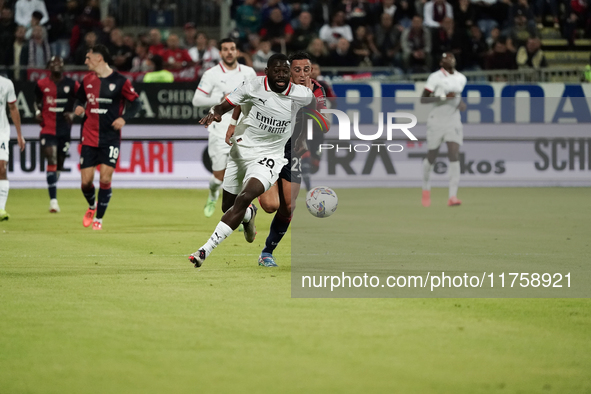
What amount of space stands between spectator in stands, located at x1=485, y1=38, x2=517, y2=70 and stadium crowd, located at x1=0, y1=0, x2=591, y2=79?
0.08 ft

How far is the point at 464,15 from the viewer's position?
81.6 feet

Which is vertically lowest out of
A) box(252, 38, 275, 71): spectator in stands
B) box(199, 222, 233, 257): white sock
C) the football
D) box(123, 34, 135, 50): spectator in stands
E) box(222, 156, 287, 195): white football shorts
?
box(199, 222, 233, 257): white sock

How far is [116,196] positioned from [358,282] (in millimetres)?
11596

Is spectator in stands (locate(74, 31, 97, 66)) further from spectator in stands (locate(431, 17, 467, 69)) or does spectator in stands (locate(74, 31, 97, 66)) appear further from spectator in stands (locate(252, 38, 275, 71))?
spectator in stands (locate(431, 17, 467, 69))

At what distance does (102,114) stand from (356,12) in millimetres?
12826

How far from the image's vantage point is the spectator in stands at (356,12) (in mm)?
24438

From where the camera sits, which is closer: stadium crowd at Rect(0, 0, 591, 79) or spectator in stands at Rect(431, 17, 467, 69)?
stadium crowd at Rect(0, 0, 591, 79)

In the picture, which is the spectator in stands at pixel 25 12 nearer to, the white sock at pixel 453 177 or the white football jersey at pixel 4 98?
the white football jersey at pixel 4 98

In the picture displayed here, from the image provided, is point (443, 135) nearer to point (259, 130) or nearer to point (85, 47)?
point (259, 130)

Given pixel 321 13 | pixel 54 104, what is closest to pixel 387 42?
pixel 321 13

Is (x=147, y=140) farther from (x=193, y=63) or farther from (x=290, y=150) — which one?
(x=290, y=150)

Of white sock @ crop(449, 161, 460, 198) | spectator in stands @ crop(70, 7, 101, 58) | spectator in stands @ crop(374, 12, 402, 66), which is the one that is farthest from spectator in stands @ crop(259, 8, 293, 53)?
white sock @ crop(449, 161, 460, 198)

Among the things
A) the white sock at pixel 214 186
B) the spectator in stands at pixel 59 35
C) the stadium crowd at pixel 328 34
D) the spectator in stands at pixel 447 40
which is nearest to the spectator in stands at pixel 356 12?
the stadium crowd at pixel 328 34

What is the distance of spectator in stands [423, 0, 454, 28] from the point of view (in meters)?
24.2
